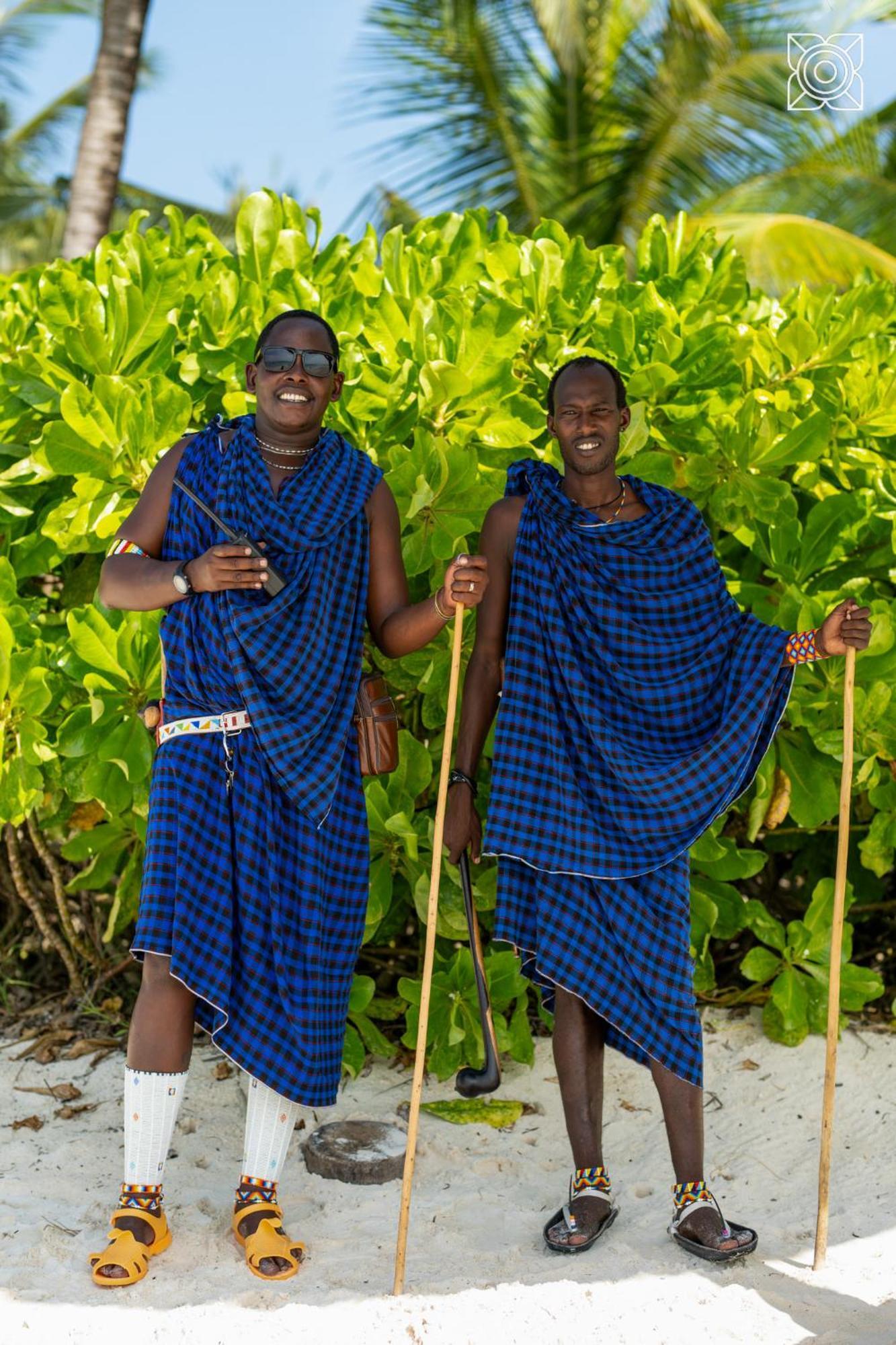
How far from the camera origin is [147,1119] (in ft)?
8.87

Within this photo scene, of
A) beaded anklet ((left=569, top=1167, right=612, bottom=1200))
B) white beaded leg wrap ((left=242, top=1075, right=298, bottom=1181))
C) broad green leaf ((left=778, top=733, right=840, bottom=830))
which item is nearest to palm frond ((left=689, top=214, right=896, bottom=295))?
broad green leaf ((left=778, top=733, right=840, bottom=830))

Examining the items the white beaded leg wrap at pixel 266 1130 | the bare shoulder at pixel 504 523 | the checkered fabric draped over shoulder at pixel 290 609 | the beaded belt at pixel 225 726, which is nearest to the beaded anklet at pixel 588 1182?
the white beaded leg wrap at pixel 266 1130

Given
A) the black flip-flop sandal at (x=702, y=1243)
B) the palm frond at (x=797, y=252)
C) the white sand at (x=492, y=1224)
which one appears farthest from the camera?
the palm frond at (x=797, y=252)

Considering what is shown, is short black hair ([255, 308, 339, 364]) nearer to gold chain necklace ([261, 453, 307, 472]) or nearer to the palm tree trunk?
gold chain necklace ([261, 453, 307, 472])

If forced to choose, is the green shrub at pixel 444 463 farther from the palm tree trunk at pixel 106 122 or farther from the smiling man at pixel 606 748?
the palm tree trunk at pixel 106 122

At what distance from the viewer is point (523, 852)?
2.84 meters

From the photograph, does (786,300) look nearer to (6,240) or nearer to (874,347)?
(874,347)

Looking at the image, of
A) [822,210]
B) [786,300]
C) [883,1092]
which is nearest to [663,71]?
[822,210]

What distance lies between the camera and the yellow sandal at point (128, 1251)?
8.64 ft

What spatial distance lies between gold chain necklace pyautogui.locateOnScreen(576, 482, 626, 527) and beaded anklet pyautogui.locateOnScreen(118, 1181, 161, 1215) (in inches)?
64.6

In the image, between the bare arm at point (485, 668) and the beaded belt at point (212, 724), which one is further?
the bare arm at point (485, 668)

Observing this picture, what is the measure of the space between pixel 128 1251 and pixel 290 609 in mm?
1308

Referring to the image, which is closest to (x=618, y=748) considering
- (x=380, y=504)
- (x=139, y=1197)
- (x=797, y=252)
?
(x=380, y=504)

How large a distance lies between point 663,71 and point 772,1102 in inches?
511
